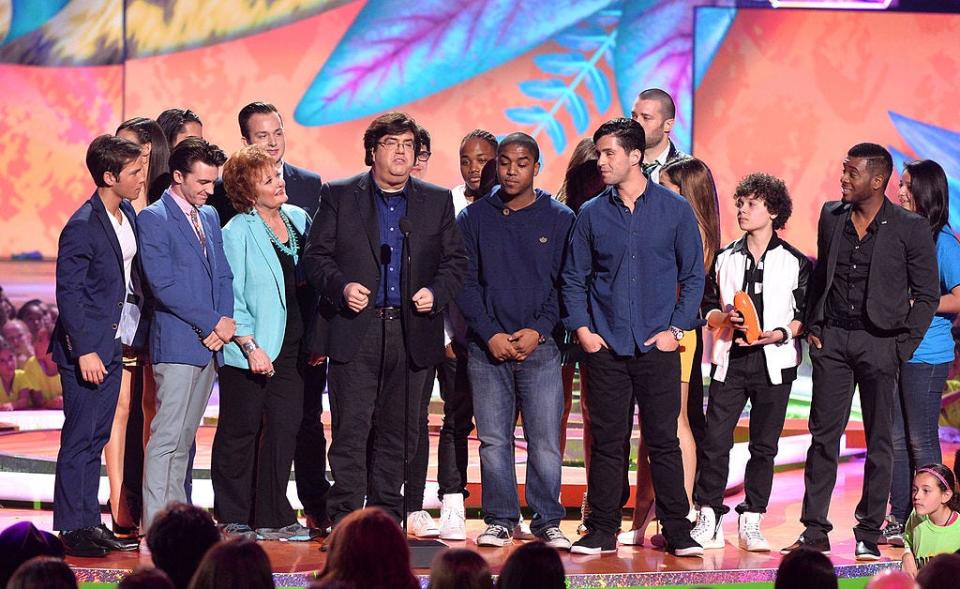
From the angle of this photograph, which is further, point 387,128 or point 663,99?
point 663,99

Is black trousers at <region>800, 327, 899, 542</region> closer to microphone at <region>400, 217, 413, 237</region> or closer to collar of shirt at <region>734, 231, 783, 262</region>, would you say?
collar of shirt at <region>734, 231, 783, 262</region>

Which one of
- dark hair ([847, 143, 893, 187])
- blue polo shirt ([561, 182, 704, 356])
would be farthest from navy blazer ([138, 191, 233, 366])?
dark hair ([847, 143, 893, 187])

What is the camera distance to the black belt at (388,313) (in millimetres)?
5270

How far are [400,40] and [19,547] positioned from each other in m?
6.34

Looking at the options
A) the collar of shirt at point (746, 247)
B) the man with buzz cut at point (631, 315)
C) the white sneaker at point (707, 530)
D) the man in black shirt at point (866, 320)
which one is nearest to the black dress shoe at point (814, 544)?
the man in black shirt at point (866, 320)

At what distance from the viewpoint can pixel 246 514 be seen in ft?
18.1

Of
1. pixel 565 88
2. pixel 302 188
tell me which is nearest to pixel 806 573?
pixel 302 188

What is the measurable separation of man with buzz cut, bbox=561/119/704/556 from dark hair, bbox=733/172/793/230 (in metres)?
0.38

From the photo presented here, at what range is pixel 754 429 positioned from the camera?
5.64 meters

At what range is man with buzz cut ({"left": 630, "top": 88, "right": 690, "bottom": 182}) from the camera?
5965 millimetres

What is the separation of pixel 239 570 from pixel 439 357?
2533 mm

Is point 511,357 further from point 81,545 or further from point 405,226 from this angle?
point 81,545

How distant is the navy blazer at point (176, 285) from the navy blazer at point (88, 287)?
0.13 meters

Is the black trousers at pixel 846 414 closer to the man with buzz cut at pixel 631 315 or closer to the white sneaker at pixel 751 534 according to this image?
the white sneaker at pixel 751 534
